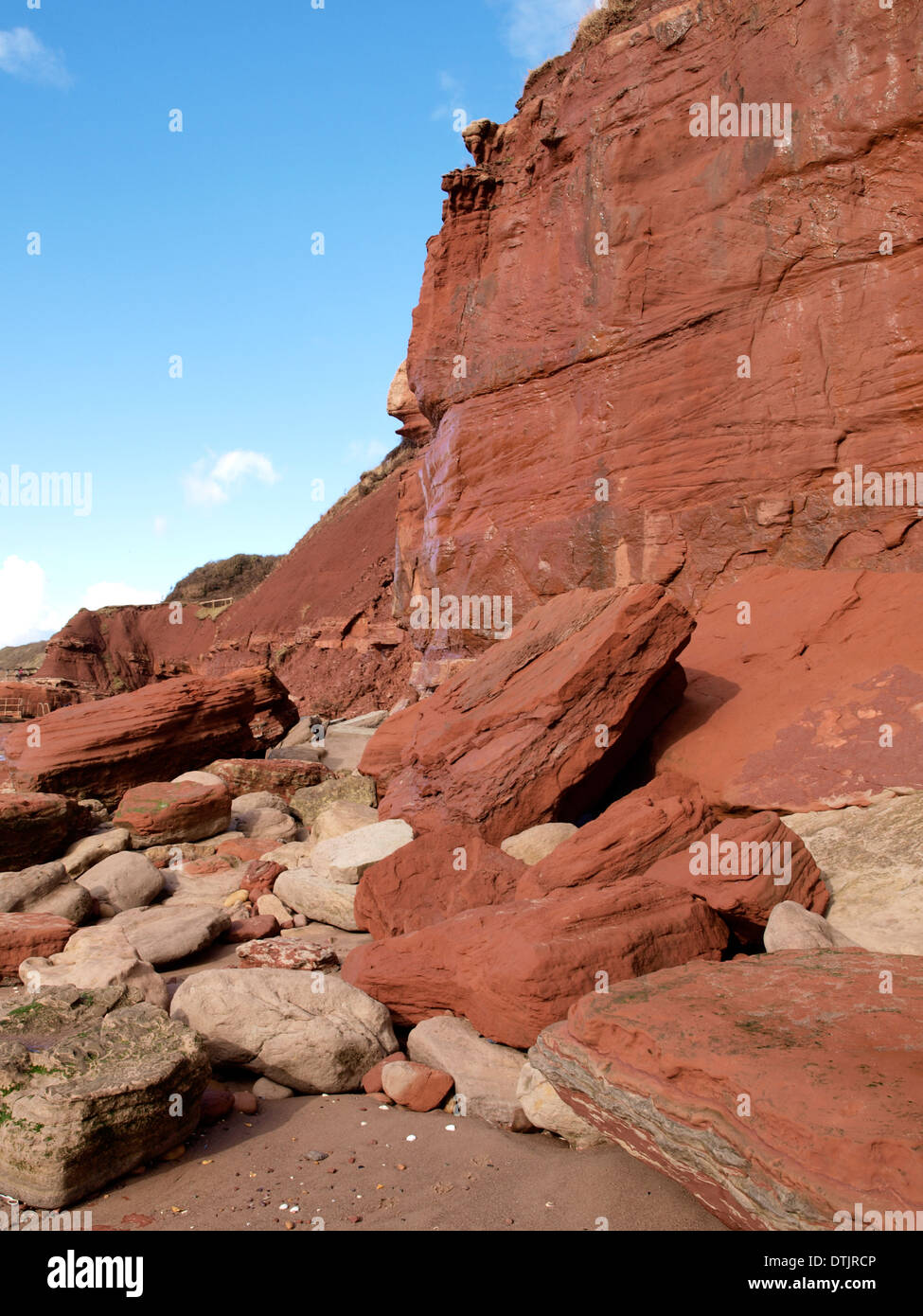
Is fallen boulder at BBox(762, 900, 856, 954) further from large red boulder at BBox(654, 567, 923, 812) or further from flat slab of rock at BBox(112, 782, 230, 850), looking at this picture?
flat slab of rock at BBox(112, 782, 230, 850)

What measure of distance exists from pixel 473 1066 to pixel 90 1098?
1.65 m

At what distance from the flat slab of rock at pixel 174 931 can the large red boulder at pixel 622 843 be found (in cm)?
225

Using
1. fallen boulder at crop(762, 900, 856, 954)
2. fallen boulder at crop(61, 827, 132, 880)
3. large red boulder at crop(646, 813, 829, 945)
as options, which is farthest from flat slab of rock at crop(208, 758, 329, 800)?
fallen boulder at crop(762, 900, 856, 954)

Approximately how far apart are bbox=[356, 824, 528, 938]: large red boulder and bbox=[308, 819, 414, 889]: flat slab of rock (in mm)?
577

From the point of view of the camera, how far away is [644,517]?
35.8 feet

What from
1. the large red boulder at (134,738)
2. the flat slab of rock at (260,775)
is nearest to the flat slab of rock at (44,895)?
the large red boulder at (134,738)

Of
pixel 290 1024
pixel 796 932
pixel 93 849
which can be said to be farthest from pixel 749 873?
pixel 93 849

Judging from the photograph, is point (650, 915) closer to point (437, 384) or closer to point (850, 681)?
point (850, 681)

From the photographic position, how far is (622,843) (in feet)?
17.6

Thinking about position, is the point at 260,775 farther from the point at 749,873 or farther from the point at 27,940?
the point at 749,873

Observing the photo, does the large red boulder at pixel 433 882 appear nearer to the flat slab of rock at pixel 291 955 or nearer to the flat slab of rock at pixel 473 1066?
the flat slab of rock at pixel 291 955

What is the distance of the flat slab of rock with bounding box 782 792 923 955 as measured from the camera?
459cm

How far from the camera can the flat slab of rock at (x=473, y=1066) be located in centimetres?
375
